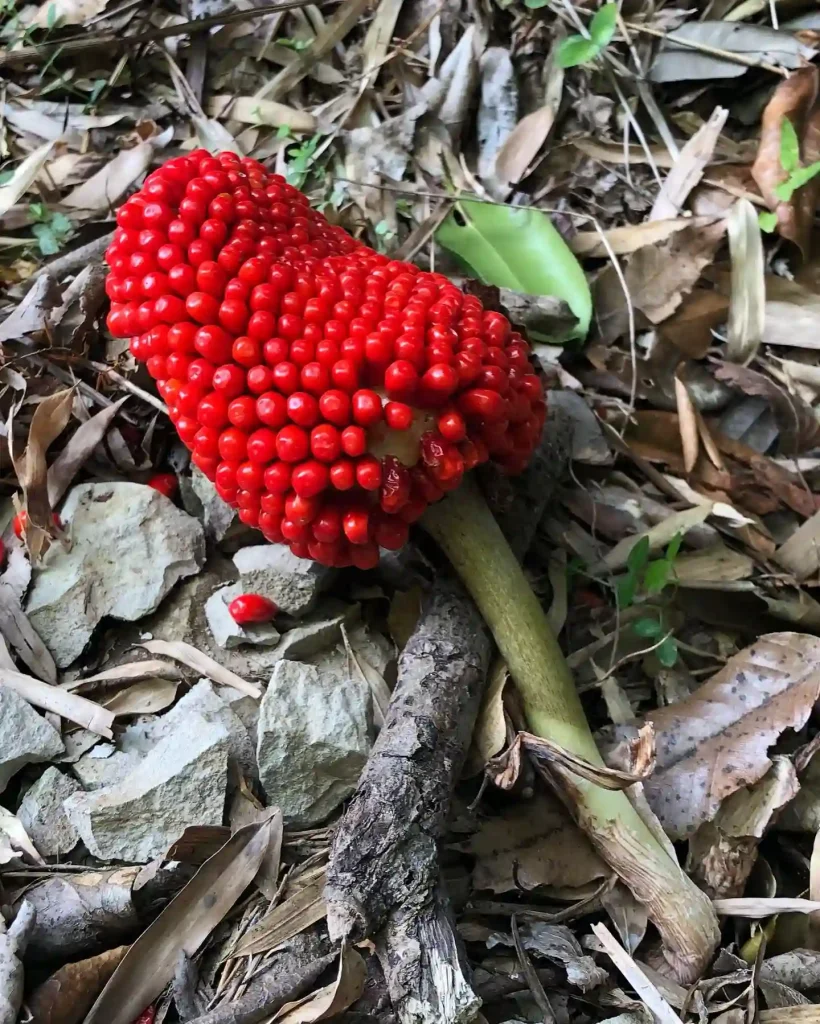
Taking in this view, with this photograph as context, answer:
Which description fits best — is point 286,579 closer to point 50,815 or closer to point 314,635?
point 314,635

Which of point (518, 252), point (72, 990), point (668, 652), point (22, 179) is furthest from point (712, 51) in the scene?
point (72, 990)

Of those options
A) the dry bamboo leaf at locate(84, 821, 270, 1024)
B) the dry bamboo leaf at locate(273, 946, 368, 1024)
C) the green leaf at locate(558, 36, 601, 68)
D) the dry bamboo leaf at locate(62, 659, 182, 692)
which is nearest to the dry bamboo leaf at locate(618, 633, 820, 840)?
the dry bamboo leaf at locate(273, 946, 368, 1024)

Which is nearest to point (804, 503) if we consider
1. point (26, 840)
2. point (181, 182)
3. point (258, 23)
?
point (181, 182)

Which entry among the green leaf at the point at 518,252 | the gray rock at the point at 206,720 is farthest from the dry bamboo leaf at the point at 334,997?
the green leaf at the point at 518,252

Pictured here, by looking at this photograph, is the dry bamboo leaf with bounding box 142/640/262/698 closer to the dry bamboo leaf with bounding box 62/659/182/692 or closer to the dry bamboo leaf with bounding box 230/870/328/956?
the dry bamboo leaf with bounding box 62/659/182/692

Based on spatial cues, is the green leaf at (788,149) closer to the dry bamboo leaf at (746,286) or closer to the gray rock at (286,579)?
the dry bamboo leaf at (746,286)
